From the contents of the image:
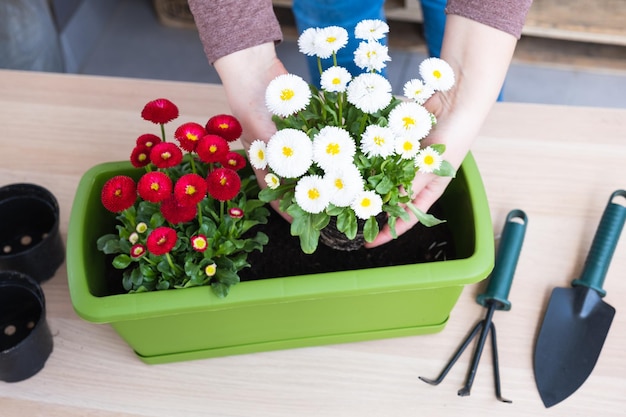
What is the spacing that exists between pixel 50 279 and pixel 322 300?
350 millimetres

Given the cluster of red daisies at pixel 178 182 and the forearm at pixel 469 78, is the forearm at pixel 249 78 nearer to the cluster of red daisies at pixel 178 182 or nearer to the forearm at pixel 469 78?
the cluster of red daisies at pixel 178 182

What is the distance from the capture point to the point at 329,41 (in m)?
0.56

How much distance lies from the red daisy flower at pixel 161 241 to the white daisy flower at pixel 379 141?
0.19 metres

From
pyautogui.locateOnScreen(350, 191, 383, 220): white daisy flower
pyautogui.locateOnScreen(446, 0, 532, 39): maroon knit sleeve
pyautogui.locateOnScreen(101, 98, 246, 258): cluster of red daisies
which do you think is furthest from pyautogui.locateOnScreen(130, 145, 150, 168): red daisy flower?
pyautogui.locateOnScreen(446, 0, 532, 39): maroon knit sleeve

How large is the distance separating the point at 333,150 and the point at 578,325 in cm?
36

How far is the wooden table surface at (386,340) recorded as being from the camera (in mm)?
622

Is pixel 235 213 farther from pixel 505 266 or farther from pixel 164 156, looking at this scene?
pixel 505 266

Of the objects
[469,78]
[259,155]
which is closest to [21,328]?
[259,155]

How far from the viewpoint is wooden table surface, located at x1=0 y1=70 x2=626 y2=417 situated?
2.04 feet

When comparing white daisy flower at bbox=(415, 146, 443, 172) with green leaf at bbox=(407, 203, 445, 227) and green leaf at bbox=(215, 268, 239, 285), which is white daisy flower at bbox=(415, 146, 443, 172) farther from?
green leaf at bbox=(215, 268, 239, 285)

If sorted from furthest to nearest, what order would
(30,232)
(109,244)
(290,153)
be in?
(30,232), (109,244), (290,153)

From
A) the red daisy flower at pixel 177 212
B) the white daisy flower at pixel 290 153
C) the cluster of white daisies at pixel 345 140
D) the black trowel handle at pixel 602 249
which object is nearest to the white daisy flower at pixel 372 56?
the cluster of white daisies at pixel 345 140

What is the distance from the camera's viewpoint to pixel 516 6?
0.63 m

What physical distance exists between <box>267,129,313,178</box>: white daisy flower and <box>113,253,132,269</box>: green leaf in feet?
0.65
